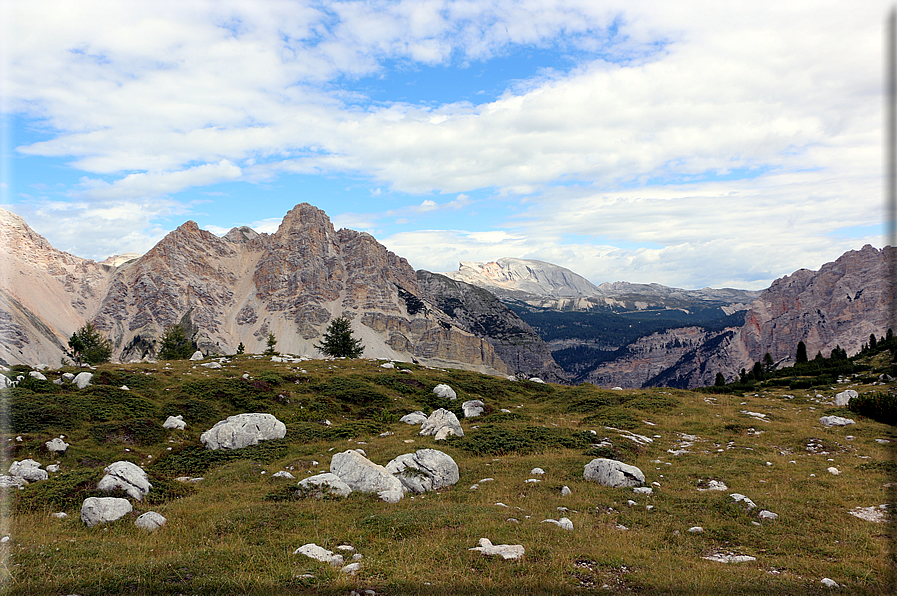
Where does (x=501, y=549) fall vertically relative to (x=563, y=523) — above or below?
above

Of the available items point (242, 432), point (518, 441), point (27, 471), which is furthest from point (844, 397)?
point (27, 471)

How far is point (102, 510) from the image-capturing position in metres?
15.3

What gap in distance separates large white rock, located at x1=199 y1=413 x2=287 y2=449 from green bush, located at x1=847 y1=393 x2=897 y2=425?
1721 inches

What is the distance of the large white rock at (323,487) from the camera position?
18094 millimetres

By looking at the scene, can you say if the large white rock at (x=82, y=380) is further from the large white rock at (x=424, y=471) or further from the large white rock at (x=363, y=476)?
the large white rock at (x=424, y=471)

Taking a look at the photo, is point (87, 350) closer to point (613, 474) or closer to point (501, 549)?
point (613, 474)

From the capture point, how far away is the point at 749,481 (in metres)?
19.8

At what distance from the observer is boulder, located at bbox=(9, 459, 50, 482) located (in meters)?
19.1

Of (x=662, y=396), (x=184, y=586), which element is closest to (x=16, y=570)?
(x=184, y=586)

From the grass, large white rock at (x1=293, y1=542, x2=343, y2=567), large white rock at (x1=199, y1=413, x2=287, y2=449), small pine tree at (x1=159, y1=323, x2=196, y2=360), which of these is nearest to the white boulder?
the grass

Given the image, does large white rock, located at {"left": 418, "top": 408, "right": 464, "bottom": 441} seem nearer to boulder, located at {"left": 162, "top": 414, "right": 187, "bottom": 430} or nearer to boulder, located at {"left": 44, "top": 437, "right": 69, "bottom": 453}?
boulder, located at {"left": 162, "top": 414, "right": 187, "bottom": 430}

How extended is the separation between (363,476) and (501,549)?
345 inches

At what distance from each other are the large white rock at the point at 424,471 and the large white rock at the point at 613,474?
6.36m

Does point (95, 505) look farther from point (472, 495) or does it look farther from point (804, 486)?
point (804, 486)
